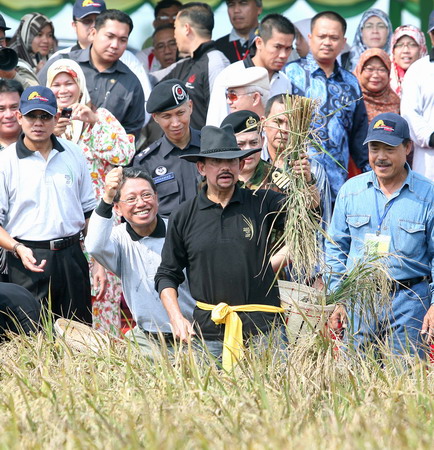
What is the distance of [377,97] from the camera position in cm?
868

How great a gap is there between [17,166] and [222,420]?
2916 millimetres

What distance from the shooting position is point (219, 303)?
5.70 meters

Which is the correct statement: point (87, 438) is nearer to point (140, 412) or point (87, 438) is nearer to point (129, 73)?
point (140, 412)

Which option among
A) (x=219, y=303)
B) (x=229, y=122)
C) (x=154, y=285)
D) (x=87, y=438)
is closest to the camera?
(x=87, y=438)

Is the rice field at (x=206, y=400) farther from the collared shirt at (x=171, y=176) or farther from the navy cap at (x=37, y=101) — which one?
the navy cap at (x=37, y=101)

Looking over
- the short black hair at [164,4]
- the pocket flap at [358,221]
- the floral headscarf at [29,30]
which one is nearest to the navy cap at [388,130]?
the pocket flap at [358,221]

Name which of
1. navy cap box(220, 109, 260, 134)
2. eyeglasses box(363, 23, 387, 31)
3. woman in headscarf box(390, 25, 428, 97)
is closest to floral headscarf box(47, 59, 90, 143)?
navy cap box(220, 109, 260, 134)

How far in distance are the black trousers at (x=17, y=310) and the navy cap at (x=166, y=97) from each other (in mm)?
1686

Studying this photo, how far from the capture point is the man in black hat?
5684 mm

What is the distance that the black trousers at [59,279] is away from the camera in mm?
6793

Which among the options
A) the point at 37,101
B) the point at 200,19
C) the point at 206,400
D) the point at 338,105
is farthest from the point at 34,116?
the point at 206,400

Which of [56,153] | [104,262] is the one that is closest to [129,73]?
[56,153]

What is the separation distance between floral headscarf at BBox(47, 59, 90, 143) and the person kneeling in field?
4.07 ft

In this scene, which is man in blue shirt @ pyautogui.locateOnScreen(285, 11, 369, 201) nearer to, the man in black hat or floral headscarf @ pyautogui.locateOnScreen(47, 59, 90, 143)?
floral headscarf @ pyautogui.locateOnScreen(47, 59, 90, 143)
